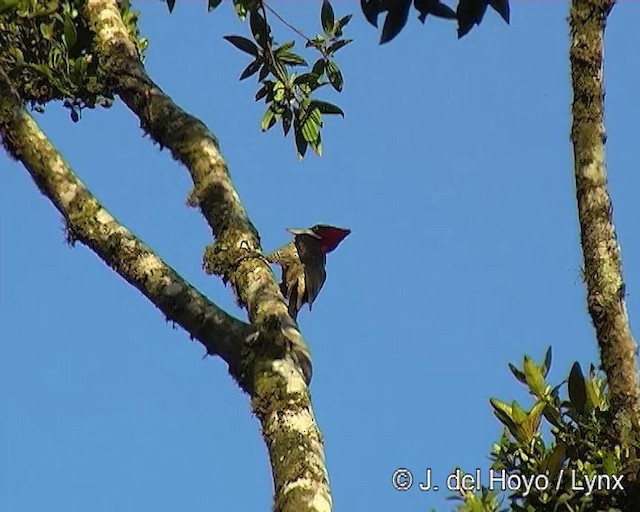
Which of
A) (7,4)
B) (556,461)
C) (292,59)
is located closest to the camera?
(556,461)

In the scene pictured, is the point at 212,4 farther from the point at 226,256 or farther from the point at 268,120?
the point at 226,256

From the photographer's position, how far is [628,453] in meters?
3.05

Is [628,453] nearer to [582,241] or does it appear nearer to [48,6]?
[582,241]

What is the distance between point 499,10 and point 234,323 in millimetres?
976

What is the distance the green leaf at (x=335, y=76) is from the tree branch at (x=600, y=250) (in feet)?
5.54

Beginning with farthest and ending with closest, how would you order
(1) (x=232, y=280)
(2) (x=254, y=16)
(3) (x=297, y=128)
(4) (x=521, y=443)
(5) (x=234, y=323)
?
1. (3) (x=297, y=128)
2. (2) (x=254, y=16)
3. (4) (x=521, y=443)
4. (1) (x=232, y=280)
5. (5) (x=234, y=323)

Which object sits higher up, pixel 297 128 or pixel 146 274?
pixel 297 128

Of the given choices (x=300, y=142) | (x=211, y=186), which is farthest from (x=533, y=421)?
(x=300, y=142)

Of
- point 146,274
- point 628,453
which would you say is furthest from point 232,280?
point 628,453

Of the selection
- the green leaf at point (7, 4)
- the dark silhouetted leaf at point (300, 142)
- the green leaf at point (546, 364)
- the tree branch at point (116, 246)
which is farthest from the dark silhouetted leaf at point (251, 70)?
the green leaf at point (546, 364)

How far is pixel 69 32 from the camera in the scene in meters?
3.55

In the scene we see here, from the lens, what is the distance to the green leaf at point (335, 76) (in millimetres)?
4695

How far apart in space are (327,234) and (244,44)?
116cm

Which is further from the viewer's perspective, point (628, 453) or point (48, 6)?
point (48, 6)
